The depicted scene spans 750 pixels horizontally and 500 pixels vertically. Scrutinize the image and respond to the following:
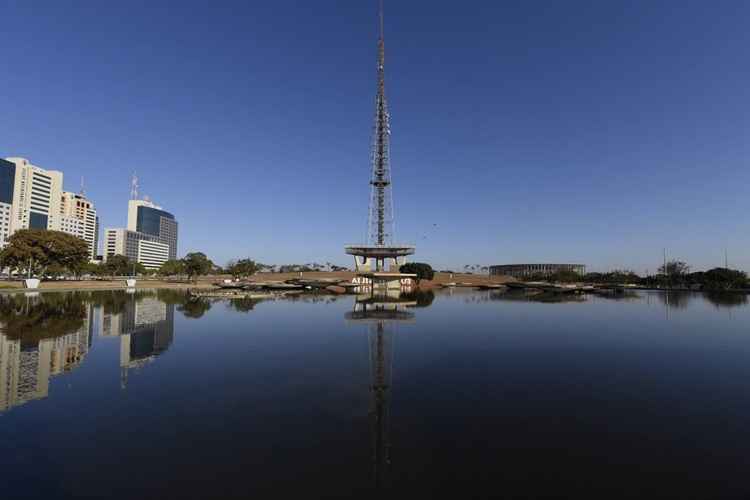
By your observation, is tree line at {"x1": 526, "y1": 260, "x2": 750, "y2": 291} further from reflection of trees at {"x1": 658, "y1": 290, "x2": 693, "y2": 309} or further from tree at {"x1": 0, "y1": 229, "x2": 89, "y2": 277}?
tree at {"x1": 0, "y1": 229, "x2": 89, "y2": 277}

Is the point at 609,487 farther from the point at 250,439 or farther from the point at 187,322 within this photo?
the point at 187,322

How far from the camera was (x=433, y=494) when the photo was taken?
20.1 ft

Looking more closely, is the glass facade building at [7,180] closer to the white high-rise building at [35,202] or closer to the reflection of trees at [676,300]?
the white high-rise building at [35,202]

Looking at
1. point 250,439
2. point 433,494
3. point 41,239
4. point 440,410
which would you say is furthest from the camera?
point 41,239

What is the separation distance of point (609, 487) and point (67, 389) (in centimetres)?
1376

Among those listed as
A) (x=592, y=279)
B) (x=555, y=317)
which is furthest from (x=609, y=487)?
(x=592, y=279)

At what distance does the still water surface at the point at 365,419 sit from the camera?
6.48m

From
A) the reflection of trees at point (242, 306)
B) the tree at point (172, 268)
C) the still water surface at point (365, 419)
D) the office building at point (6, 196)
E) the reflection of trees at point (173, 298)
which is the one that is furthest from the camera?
the office building at point (6, 196)

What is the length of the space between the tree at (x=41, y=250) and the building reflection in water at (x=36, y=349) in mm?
46826

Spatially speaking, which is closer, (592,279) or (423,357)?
(423,357)

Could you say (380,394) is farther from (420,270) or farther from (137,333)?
(420,270)

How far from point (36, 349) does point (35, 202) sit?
187159 millimetres

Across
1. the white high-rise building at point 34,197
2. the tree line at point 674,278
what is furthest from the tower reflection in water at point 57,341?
the white high-rise building at point 34,197

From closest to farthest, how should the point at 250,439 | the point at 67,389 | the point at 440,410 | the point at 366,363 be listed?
1. the point at 250,439
2. the point at 440,410
3. the point at 67,389
4. the point at 366,363
